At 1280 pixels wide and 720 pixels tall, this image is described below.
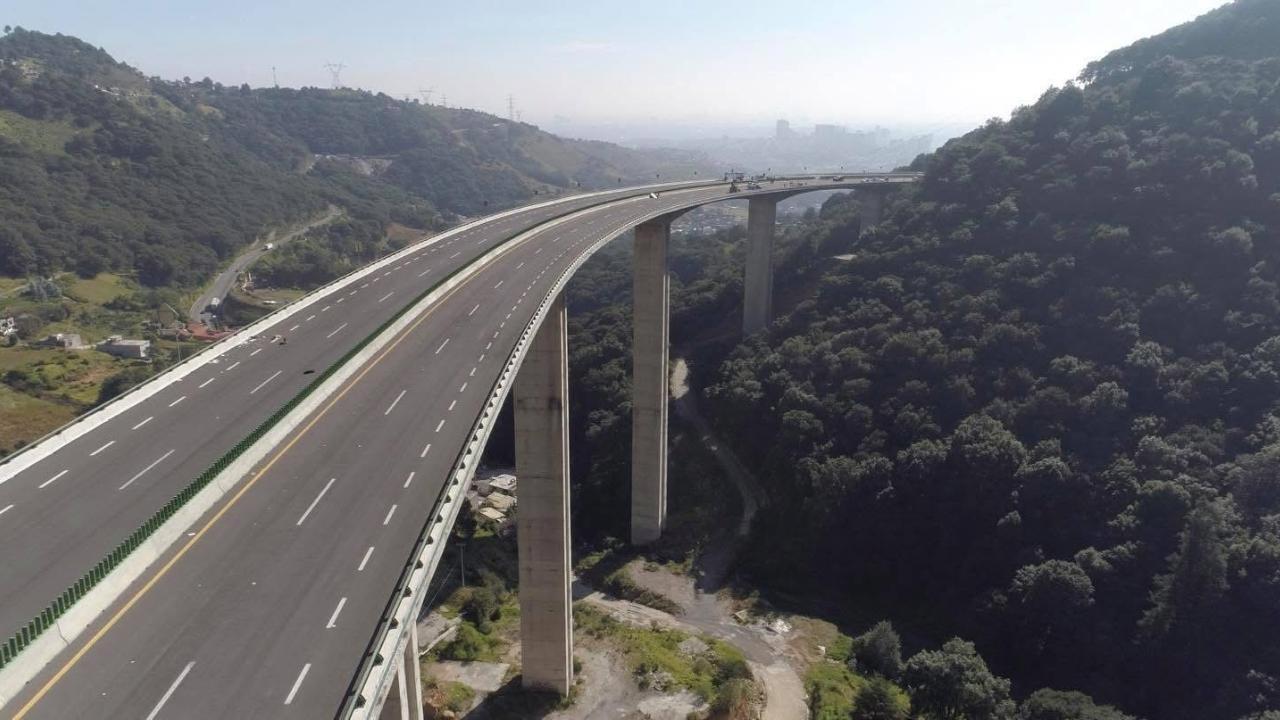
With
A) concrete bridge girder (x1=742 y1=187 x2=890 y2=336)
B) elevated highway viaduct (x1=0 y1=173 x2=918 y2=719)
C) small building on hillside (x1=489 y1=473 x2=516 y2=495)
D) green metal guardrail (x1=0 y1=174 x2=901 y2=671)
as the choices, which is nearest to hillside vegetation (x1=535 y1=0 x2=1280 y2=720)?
concrete bridge girder (x1=742 y1=187 x2=890 y2=336)

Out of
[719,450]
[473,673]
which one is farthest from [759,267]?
[473,673]

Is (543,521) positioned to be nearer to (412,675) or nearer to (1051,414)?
(412,675)

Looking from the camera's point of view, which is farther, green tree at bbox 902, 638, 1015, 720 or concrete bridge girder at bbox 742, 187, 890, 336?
concrete bridge girder at bbox 742, 187, 890, 336

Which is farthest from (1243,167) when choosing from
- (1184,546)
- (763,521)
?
(763,521)

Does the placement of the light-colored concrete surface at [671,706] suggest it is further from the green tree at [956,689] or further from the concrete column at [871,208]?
the concrete column at [871,208]

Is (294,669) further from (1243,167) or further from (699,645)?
(1243,167)

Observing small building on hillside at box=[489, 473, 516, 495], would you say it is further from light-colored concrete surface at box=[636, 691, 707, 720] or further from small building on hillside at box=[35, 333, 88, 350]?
small building on hillside at box=[35, 333, 88, 350]

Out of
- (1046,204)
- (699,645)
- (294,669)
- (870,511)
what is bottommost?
(699,645)
